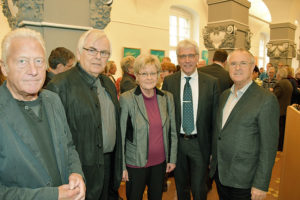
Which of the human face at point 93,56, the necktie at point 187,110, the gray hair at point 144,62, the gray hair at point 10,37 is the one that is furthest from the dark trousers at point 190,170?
the gray hair at point 10,37

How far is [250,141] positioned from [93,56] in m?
1.32

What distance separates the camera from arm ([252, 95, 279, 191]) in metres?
1.59

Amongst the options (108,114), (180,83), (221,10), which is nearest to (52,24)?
(108,114)

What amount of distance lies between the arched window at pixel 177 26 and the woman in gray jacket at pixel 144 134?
9221 mm

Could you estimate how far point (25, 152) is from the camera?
1004 mm

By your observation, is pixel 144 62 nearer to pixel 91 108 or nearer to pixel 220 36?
pixel 91 108

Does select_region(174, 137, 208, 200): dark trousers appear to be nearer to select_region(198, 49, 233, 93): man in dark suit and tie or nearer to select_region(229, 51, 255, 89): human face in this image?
select_region(229, 51, 255, 89): human face

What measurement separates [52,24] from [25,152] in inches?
56.0

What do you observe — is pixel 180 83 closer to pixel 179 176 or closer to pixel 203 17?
pixel 179 176

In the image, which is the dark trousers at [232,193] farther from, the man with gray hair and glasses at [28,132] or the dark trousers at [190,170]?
the man with gray hair and glasses at [28,132]

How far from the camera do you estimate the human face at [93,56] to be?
5.14 feet

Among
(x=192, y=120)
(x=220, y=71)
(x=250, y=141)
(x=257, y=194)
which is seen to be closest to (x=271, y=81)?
(x=220, y=71)

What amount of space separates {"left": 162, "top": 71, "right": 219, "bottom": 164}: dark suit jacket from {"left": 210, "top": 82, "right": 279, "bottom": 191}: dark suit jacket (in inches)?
12.9

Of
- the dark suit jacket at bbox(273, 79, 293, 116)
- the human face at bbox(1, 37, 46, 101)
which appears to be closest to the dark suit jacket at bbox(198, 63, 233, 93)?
the dark suit jacket at bbox(273, 79, 293, 116)
